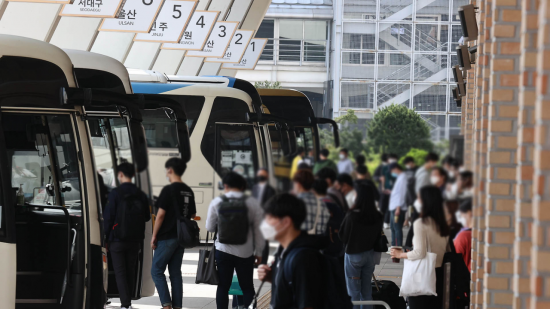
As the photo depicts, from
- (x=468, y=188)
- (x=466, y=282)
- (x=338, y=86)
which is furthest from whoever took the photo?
(x=466, y=282)

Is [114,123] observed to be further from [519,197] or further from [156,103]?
[519,197]

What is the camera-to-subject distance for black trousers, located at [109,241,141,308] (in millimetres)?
6062

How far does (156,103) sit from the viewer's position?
486cm

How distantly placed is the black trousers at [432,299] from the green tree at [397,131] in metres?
1.18

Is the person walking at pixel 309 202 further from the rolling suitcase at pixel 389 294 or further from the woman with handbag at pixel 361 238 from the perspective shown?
the rolling suitcase at pixel 389 294

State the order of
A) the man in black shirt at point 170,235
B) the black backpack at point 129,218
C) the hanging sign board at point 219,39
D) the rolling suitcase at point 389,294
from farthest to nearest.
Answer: the hanging sign board at point 219,39
the black backpack at point 129,218
the rolling suitcase at point 389,294
the man in black shirt at point 170,235

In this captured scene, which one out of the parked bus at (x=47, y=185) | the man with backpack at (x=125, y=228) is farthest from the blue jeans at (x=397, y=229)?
the man with backpack at (x=125, y=228)

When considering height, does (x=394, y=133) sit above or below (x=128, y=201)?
above

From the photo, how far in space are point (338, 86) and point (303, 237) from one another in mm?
878

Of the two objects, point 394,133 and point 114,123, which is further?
point 114,123

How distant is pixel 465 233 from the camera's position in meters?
4.18

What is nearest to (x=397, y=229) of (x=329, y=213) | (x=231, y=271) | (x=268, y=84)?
(x=329, y=213)

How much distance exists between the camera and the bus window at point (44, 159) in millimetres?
5043

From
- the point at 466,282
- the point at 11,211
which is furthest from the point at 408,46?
the point at 11,211
